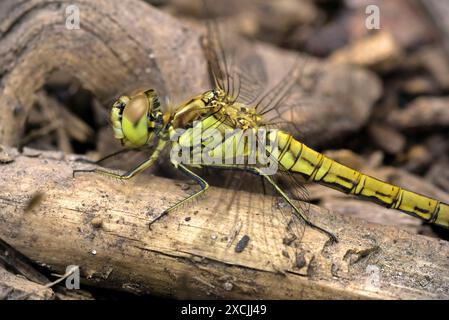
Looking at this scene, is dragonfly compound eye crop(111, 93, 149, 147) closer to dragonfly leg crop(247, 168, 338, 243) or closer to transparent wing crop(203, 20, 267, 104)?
transparent wing crop(203, 20, 267, 104)

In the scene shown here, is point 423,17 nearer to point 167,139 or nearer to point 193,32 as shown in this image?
point 193,32

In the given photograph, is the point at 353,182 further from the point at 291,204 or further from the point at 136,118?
the point at 136,118

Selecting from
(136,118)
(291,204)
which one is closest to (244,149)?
(291,204)

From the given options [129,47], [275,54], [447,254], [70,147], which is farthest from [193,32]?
[447,254]

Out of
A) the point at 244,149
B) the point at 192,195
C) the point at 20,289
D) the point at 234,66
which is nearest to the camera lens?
the point at 20,289

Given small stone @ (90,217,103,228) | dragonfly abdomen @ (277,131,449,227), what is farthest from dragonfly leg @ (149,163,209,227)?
dragonfly abdomen @ (277,131,449,227)

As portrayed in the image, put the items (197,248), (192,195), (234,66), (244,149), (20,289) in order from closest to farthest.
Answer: (20,289) → (197,248) → (192,195) → (244,149) → (234,66)

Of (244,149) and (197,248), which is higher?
(244,149)
